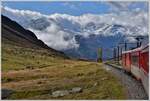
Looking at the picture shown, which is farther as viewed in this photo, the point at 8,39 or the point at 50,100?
the point at 8,39

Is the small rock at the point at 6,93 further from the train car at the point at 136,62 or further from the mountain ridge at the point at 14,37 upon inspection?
the mountain ridge at the point at 14,37

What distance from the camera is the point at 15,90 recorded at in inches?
1227

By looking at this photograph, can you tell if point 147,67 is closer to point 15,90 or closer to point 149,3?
point 149,3

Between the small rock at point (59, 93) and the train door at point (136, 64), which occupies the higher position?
the train door at point (136, 64)

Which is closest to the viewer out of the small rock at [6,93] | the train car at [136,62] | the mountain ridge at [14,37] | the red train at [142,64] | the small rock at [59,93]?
the red train at [142,64]

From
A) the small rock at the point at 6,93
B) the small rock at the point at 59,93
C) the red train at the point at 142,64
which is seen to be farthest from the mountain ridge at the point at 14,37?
the small rock at the point at 59,93

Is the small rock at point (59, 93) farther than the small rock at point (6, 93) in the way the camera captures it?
No

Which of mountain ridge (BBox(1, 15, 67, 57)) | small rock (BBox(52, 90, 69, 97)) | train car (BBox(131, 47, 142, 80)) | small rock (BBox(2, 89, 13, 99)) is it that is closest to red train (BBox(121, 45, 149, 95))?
train car (BBox(131, 47, 142, 80))

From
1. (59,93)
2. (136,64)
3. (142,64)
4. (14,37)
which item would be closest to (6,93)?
(59,93)

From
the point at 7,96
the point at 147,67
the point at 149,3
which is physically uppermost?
the point at 149,3

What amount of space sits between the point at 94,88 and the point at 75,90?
6.17 feet

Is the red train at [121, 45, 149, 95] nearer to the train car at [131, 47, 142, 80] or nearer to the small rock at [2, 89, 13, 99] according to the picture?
the train car at [131, 47, 142, 80]

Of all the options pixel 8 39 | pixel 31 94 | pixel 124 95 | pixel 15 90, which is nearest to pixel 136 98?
pixel 124 95

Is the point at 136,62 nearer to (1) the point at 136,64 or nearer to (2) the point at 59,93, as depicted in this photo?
(1) the point at 136,64
